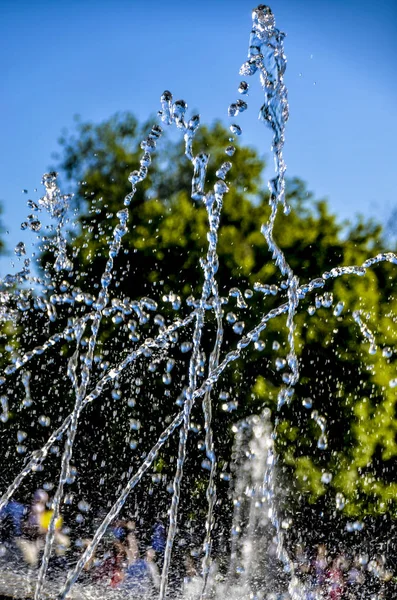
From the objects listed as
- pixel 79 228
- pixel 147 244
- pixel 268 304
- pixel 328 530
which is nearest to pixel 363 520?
pixel 328 530

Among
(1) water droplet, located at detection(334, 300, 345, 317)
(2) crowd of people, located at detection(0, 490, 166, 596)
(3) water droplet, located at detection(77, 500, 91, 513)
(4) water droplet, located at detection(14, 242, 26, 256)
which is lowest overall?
(2) crowd of people, located at detection(0, 490, 166, 596)

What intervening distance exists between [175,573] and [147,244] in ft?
28.0

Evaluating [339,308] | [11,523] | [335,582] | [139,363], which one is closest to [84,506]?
[139,363]

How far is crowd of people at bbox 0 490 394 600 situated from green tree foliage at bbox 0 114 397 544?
175cm

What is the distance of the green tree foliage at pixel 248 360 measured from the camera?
12539mm

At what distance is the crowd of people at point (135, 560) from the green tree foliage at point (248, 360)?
1.75 m

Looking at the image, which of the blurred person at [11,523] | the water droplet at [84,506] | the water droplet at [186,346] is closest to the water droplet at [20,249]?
the blurred person at [11,523]

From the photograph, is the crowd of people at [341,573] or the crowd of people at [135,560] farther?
the crowd of people at [341,573]

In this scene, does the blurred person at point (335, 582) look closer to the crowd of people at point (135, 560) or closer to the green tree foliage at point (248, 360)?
the crowd of people at point (135, 560)

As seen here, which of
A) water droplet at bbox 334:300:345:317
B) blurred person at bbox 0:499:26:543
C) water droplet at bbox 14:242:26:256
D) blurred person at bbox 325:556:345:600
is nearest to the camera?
blurred person at bbox 0:499:26:543

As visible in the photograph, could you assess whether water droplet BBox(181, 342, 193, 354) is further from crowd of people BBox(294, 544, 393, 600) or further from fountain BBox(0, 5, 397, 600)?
crowd of people BBox(294, 544, 393, 600)

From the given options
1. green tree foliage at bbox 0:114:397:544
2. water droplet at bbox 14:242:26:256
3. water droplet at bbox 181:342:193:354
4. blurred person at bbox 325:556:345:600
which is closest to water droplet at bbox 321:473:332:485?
green tree foliage at bbox 0:114:397:544

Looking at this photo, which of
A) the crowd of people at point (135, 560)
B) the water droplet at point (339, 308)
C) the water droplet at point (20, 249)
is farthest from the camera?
the water droplet at point (339, 308)

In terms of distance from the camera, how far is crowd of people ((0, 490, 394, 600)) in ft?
17.1
